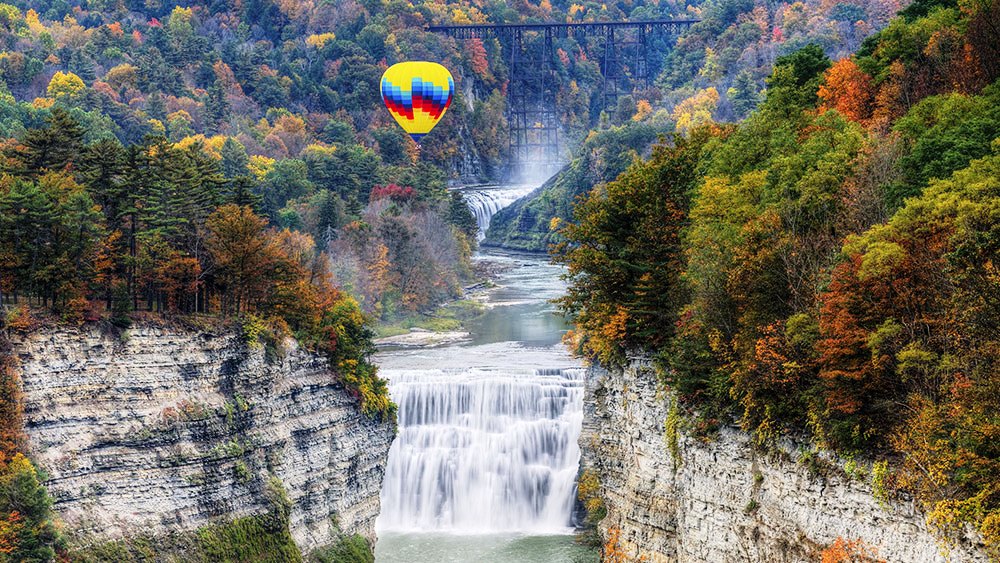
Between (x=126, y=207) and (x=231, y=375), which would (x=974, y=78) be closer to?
(x=231, y=375)

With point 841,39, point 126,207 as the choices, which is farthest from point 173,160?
point 841,39

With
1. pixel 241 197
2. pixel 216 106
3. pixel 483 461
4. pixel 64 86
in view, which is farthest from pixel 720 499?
pixel 216 106

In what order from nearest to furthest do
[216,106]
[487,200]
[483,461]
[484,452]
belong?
[483,461] < [484,452] < [216,106] < [487,200]

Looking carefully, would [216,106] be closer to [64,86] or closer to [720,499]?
[64,86]

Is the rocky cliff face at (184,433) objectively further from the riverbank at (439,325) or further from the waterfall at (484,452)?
the riverbank at (439,325)

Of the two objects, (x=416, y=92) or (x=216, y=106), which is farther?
(x=216, y=106)

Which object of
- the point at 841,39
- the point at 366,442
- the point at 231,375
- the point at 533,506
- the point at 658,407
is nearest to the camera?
the point at 658,407

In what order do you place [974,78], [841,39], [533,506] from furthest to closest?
1. [841,39]
2. [533,506]
3. [974,78]
